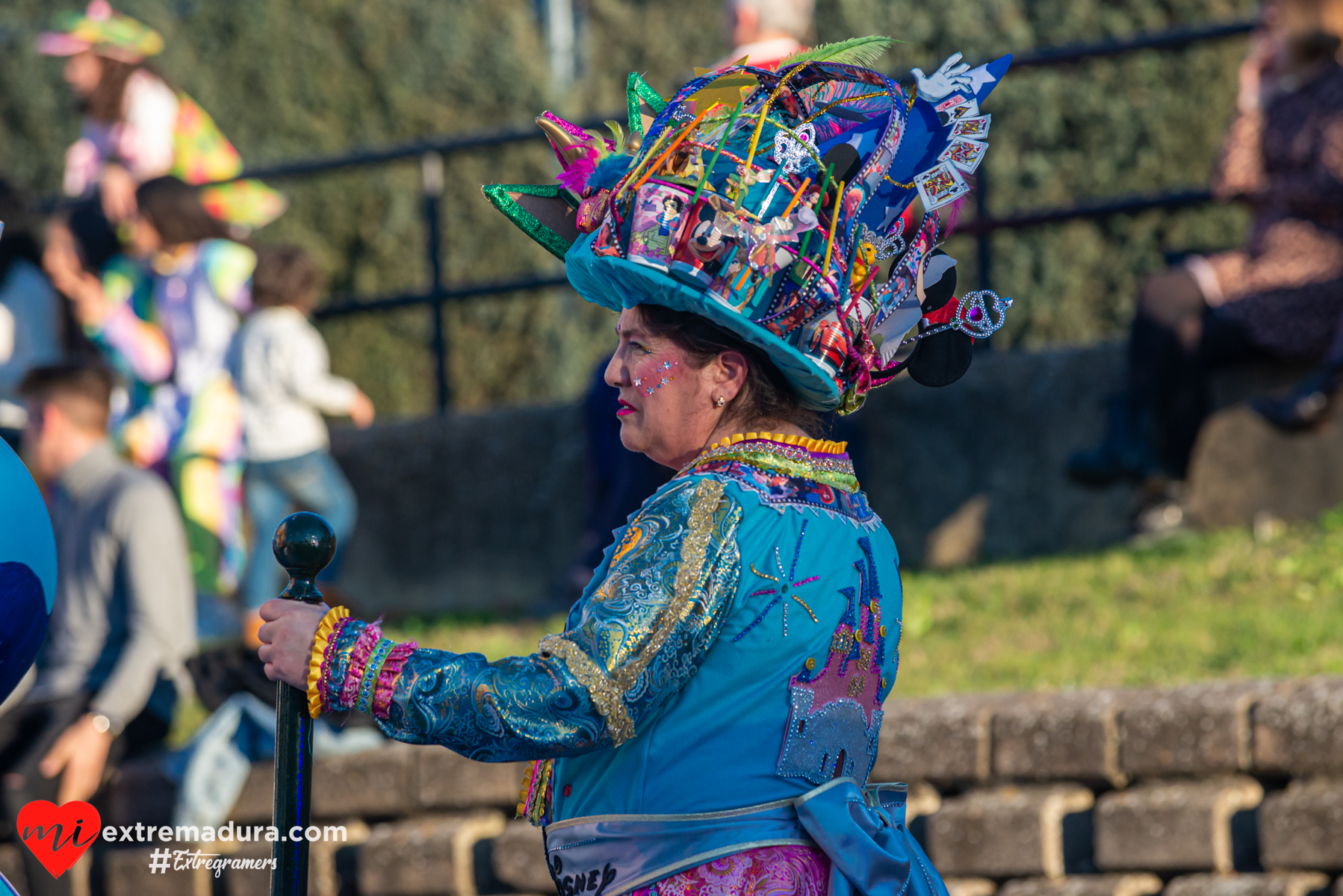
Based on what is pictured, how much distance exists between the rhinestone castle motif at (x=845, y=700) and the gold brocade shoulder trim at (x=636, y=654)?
20 cm

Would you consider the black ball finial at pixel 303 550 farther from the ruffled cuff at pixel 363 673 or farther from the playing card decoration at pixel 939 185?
the playing card decoration at pixel 939 185

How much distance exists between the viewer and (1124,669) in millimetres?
4422

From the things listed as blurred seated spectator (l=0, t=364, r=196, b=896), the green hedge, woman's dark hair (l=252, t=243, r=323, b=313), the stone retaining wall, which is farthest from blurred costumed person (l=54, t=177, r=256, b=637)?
the green hedge

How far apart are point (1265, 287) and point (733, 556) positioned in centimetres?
372

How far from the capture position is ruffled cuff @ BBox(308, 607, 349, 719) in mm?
2002

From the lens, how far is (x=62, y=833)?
9.30 feet

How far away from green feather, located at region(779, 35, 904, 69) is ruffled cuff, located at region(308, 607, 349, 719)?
885mm

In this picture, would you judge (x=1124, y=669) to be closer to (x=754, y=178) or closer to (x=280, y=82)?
(x=754, y=178)

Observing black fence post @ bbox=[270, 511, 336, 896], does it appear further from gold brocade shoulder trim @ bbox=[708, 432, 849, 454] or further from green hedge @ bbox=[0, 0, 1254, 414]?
green hedge @ bbox=[0, 0, 1254, 414]

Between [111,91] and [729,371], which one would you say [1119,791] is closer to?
[729,371]

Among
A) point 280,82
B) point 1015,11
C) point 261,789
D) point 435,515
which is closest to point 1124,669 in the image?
point 261,789

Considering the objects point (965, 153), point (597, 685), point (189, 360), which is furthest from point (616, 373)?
point (189, 360)

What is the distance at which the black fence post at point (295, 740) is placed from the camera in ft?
6.81

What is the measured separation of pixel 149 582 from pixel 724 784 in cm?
301
